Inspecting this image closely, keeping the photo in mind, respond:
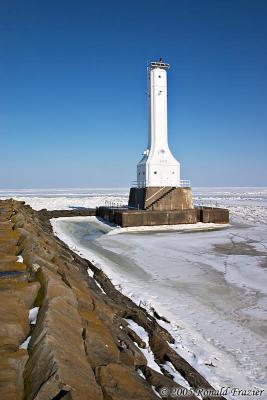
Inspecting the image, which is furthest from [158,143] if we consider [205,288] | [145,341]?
[145,341]

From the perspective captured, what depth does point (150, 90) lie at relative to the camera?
78.5ft

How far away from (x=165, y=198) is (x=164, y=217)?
1530 millimetres

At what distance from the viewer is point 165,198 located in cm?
2162

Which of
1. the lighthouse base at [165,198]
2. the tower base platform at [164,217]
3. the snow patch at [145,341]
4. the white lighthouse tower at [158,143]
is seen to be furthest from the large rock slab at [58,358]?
the white lighthouse tower at [158,143]

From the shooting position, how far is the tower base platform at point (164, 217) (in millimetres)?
19797

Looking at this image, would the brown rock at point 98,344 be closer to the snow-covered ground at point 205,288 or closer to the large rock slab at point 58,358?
the large rock slab at point 58,358

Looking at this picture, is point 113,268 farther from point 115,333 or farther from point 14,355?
point 14,355

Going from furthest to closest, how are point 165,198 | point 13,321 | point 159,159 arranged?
1. point 159,159
2. point 165,198
3. point 13,321

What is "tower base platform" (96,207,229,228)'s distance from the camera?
19.8m

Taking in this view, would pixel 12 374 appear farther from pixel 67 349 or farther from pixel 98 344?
pixel 98 344

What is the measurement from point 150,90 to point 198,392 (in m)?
22.4

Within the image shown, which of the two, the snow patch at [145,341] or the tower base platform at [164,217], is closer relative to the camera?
the snow patch at [145,341]

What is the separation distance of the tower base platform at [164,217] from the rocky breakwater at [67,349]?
14627mm

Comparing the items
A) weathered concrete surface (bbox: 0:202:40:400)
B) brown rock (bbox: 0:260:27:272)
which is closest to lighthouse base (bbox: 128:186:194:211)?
weathered concrete surface (bbox: 0:202:40:400)
